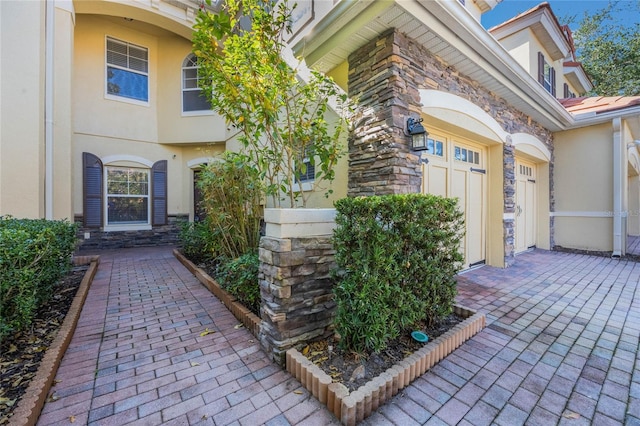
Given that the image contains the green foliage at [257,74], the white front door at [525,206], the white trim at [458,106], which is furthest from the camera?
the white front door at [525,206]

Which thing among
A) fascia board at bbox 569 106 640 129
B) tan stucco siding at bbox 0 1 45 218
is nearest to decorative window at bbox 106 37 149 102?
tan stucco siding at bbox 0 1 45 218

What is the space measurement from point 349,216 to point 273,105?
1.57 meters

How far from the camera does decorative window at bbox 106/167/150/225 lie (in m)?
7.43

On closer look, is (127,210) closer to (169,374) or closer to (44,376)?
(44,376)

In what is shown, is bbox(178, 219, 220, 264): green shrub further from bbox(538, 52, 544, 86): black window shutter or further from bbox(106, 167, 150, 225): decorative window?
bbox(538, 52, 544, 86): black window shutter

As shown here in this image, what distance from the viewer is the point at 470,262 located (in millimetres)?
5012

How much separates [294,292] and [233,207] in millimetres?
2720

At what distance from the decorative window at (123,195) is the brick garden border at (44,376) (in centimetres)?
520

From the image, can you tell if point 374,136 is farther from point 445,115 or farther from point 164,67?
point 164,67

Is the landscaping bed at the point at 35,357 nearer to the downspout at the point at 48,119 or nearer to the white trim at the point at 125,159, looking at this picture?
the downspout at the point at 48,119

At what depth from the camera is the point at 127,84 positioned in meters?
7.61

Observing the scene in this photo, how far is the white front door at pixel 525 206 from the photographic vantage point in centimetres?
659

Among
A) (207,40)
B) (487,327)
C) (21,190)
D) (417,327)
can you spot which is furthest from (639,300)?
(21,190)

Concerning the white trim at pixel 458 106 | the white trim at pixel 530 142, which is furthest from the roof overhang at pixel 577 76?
the white trim at pixel 458 106
